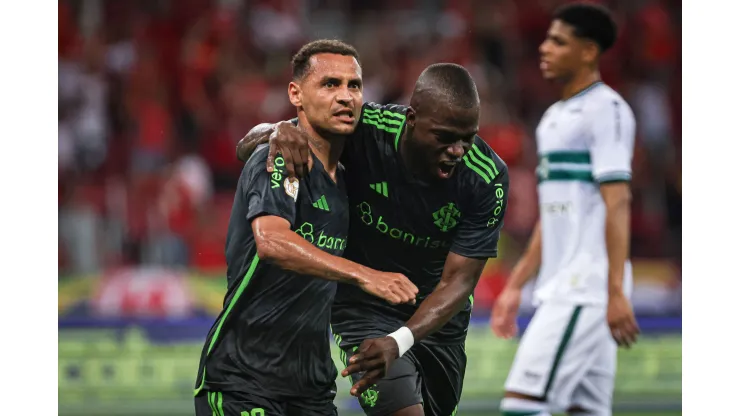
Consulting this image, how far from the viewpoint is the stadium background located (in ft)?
28.1

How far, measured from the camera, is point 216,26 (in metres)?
11.9

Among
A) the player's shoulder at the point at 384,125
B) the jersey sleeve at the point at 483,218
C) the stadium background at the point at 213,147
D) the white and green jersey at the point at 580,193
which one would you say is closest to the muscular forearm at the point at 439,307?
the jersey sleeve at the point at 483,218

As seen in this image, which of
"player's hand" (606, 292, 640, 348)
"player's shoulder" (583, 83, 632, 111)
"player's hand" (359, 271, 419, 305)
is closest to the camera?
"player's hand" (359, 271, 419, 305)

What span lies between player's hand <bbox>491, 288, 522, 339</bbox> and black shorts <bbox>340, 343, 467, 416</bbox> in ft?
4.13

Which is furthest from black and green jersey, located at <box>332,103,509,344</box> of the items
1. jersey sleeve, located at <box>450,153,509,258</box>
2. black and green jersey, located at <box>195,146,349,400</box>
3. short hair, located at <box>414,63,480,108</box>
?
black and green jersey, located at <box>195,146,349,400</box>

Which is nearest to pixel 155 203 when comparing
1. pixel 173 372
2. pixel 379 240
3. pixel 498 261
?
pixel 173 372

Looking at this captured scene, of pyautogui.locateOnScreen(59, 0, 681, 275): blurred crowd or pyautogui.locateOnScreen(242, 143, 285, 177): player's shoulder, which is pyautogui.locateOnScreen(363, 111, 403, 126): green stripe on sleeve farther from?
pyautogui.locateOnScreen(59, 0, 681, 275): blurred crowd

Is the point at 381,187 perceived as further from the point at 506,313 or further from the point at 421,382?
the point at 506,313

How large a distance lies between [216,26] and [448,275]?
26.6ft

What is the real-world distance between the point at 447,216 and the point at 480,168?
264mm

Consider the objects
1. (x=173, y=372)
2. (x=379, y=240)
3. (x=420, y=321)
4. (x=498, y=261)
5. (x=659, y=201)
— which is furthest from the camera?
(x=659, y=201)

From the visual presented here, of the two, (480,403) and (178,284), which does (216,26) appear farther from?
(480,403)

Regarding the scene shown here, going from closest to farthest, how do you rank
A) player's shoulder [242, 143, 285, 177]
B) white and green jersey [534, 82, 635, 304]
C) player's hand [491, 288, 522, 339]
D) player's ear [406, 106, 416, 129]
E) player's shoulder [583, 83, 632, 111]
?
player's shoulder [242, 143, 285, 177], player's ear [406, 106, 416, 129], white and green jersey [534, 82, 635, 304], player's shoulder [583, 83, 632, 111], player's hand [491, 288, 522, 339]

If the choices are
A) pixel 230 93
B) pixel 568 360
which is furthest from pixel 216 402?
pixel 230 93
